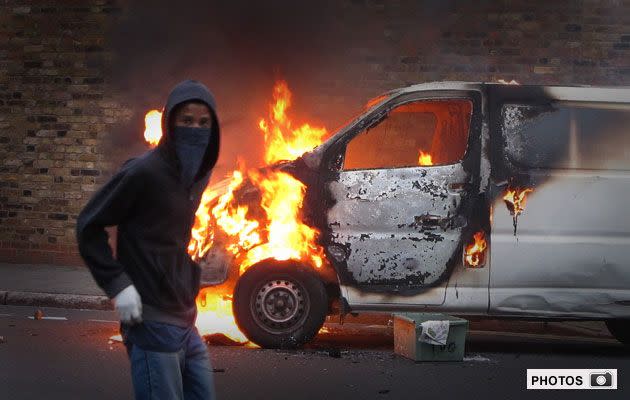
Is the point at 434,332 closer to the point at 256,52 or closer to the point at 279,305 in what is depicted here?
the point at 279,305

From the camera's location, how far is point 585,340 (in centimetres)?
888

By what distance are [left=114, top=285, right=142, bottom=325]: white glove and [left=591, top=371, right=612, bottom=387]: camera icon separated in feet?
14.6

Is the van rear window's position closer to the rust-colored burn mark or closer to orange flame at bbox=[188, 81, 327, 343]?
the rust-colored burn mark

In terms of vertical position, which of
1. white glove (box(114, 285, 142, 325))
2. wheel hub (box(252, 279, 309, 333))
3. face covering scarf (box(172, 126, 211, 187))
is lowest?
wheel hub (box(252, 279, 309, 333))

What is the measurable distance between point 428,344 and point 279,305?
4.11 ft

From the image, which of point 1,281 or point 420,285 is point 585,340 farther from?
point 1,281

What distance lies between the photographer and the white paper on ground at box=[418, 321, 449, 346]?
698 centimetres

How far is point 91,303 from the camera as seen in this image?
9836mm

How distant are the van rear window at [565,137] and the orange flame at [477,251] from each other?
27.9 inches

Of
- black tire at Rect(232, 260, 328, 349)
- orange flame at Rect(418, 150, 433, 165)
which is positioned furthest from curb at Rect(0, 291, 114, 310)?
orange flame at Rect(418, 150, 433, 165)

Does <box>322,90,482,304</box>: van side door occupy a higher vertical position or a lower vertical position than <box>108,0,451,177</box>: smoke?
lower

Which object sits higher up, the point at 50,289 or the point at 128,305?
the point at 128,305

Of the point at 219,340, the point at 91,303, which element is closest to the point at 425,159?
the point at 219,340

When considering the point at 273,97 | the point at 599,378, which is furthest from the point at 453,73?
the point at 599,378
